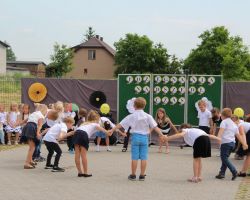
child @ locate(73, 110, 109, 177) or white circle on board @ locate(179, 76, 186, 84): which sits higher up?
white circle on board @ locate(179, 76, 186, 84)

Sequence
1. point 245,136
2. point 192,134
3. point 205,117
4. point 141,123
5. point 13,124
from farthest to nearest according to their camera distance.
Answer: point 13,124 → point 205,117 → point 245,136 → point 141,123 → point 192,134

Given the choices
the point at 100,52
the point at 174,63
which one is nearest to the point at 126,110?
the point at 174,63

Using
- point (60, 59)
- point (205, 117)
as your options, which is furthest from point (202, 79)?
point (60, 59)

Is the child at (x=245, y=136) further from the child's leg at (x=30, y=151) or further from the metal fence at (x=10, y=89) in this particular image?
the metal fence at (x=10, y=89)

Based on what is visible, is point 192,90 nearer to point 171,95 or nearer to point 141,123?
point 171,95

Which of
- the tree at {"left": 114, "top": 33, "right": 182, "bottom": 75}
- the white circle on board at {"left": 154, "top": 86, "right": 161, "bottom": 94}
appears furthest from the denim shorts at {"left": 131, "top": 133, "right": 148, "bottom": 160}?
the tree at {"left": 114, "top": 33, "right": 182, "bottom": 75}

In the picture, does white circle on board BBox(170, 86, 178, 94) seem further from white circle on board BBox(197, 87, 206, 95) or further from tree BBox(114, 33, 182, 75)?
tree BBox(114, 33, 182, 75)

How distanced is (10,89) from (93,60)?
6193cm

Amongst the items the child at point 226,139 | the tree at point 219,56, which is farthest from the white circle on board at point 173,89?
the tree at point 219,56

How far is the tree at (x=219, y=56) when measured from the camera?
55.4 m

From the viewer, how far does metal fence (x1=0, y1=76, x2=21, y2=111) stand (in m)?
21.8

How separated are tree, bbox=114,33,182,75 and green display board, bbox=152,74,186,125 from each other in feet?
161

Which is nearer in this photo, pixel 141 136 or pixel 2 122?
pixel 141 136

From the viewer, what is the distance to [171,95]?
18.4 metres
